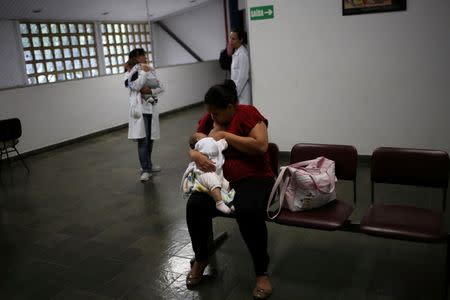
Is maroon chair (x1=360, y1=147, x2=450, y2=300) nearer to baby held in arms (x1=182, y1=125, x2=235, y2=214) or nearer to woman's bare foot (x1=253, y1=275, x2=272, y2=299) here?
woman's bare foot (x1=253, y1=275, x2=272, y2=299)

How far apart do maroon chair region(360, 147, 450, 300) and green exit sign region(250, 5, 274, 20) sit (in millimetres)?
2686

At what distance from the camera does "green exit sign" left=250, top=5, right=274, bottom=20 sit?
187 inches

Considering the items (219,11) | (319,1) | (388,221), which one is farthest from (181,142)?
(219,11)

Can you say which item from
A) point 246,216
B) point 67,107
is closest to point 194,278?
point 246,216

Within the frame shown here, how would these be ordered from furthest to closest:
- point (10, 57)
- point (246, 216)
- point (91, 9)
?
point (91, 9)
point (10, 57)
point (246, 216)

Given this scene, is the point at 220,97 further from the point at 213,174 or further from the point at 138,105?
the point at 138,105

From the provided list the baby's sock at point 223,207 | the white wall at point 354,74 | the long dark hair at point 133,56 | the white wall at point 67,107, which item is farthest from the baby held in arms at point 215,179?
the white wall at point 67,107

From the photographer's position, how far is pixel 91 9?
833 cm

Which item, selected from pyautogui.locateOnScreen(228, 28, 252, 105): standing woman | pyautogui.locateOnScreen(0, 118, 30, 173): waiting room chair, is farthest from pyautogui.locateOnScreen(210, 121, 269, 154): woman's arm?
pyautogui.locateOnScreen(0, 118, 30, 173): waiting room chair

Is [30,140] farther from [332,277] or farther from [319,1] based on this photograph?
[332,277]

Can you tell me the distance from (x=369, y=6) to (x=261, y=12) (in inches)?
45.8

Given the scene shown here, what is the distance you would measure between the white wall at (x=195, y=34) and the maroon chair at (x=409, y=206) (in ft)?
30.1

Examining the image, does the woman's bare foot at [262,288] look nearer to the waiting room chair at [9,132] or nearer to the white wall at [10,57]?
the waiting room chair at [9,132]

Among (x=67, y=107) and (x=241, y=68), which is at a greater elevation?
(x=241, y=68)
